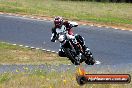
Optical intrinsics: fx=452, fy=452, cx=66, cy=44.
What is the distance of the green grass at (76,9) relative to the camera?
37.4 m

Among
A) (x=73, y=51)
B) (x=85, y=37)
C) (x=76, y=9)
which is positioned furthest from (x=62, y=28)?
(x=76, y=9)

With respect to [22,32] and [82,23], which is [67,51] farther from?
[82,23]

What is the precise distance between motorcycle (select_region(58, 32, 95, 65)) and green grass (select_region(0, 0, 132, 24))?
28.0 meters

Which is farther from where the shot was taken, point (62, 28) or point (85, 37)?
point (85, 37)

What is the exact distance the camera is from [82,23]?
35188 mm

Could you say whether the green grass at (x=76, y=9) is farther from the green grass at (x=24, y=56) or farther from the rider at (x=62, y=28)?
the rider at (x=62, y=28)

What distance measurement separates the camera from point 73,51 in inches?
315

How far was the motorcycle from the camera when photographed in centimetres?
789

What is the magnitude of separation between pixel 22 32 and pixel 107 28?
6457mm

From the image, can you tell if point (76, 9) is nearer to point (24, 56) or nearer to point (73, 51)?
point (24, 56)

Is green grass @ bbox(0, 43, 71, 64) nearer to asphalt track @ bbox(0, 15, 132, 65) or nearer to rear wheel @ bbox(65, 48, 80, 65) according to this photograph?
asphalt track @ bbox(0, 15, 132, 65)

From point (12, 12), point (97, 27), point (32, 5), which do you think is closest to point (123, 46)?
point (97, 27)

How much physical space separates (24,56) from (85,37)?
671 centimetres

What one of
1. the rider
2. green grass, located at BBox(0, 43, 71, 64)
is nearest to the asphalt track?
green grass, located at BBox(0, 43, 71, 64)
